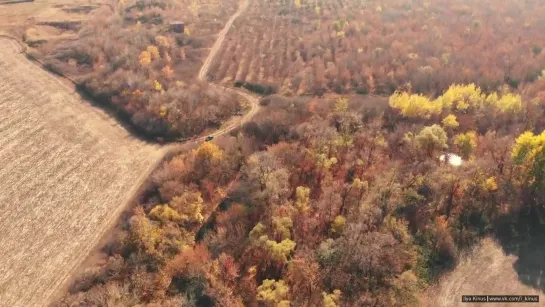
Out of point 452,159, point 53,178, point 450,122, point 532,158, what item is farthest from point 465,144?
point 53,178

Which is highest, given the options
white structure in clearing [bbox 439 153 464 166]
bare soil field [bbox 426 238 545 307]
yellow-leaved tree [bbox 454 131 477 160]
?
yellow-leaved tree [bbox 454 131 477 160]

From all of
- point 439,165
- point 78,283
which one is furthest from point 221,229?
point 439,165

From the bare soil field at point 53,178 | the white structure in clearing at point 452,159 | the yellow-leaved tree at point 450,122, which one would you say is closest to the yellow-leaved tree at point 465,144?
the white structure in clearing at point 452,159

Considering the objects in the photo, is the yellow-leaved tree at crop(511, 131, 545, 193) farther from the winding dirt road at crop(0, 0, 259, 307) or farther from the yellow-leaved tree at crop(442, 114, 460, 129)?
the winding dirt road at crop(0, 0, 259, 307)

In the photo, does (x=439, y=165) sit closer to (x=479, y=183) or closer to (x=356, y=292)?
(x=479, y=183)

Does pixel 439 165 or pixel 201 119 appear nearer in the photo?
pixel 439 165

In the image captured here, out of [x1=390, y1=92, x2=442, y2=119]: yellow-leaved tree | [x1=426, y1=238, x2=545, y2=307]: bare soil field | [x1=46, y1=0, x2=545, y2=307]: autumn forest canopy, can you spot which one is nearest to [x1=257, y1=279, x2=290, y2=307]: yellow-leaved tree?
[x1=46, y1=0, x2=545, y2=307]: autumn forest canopy

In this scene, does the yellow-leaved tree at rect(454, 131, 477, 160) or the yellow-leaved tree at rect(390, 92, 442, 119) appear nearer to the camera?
the yellow-leaved tree at rect(454, 131, 477, 160)

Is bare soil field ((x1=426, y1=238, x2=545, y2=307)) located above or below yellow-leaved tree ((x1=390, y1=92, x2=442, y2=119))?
below
